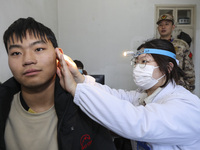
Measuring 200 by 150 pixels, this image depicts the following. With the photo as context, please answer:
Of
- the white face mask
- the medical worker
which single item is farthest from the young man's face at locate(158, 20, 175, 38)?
the medical worker

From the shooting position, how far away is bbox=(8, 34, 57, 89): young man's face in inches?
31.4

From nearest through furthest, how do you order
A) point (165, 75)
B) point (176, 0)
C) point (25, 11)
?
point (165, 75), point (25, 11), point (176, 0)

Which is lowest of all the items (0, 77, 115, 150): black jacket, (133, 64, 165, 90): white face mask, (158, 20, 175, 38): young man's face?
(0, 77, 115, 150): black jacket

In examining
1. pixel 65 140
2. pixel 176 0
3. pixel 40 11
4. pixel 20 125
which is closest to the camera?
pixel 65 140

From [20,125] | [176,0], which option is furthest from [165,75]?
[176,0]

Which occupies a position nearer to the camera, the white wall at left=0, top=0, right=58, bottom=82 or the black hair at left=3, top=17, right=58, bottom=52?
the black hair at left=3, top=17, right=58, bottom=52

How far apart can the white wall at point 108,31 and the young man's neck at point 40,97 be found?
288 centimetres

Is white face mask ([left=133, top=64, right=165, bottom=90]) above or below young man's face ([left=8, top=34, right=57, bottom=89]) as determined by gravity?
below

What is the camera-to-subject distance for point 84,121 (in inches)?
35.0

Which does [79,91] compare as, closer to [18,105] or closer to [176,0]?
[18,105]

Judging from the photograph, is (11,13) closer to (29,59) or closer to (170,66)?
(29,59)

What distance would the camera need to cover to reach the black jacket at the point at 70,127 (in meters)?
0.79

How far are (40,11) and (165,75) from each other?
6.99 feet

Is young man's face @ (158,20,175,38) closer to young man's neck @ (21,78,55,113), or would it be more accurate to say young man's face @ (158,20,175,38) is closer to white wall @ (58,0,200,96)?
white wall @ (58,0,200,96)
